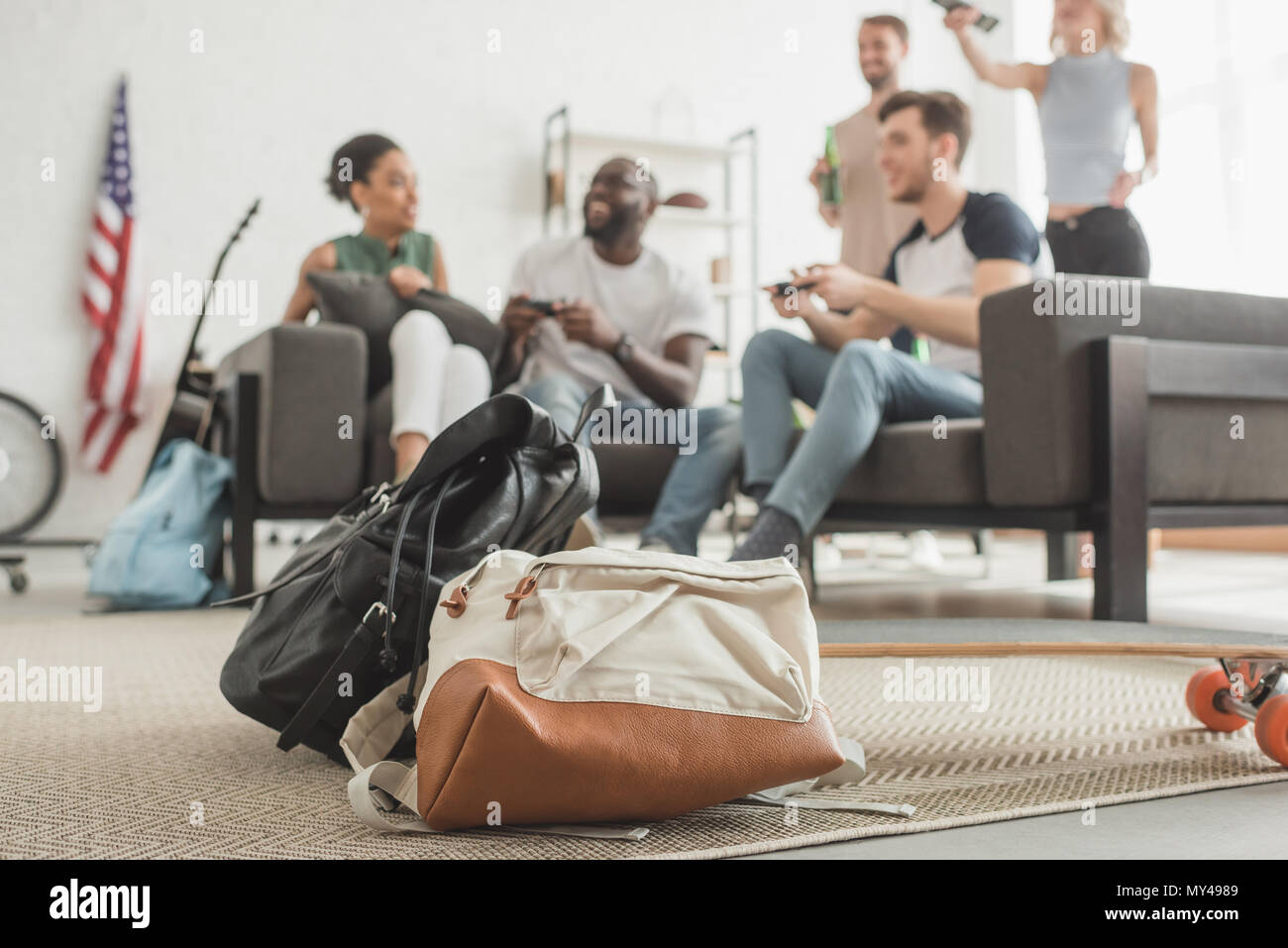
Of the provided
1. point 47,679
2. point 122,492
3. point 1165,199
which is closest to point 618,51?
point 1165,199

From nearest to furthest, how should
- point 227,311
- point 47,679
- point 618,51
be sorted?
point 47,679
point 227,311
point 618,51

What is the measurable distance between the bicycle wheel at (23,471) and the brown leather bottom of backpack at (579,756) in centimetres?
385

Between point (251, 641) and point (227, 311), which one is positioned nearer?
point (251, 641)

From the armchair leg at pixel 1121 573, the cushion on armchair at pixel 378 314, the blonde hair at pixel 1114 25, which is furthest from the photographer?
the blonde hair at pixel 1114 25

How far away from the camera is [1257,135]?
4.44m

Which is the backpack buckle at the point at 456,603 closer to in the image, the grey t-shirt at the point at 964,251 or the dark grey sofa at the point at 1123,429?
the dark grey sofa at the point at 1123,429

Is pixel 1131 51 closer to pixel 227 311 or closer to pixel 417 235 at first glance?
pixel 417 235

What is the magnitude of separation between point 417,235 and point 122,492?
216 centimetres

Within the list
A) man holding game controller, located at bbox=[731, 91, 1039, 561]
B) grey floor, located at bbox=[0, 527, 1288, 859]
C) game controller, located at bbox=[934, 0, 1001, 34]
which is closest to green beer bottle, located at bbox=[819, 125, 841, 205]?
game controller, located at bbox=[934, 0, 1001, 34]

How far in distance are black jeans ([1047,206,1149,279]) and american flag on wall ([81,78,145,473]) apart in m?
3.43

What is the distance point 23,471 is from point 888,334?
333 centimetres

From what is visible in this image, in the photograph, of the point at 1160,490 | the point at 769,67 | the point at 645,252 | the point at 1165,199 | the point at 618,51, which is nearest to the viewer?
the point at 1160,490

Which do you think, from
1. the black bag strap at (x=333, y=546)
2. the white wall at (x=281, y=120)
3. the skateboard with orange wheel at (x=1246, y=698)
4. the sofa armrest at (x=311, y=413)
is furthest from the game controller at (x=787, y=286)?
the white wall at (x=281, y=120)

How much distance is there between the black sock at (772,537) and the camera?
1791 millimetres
